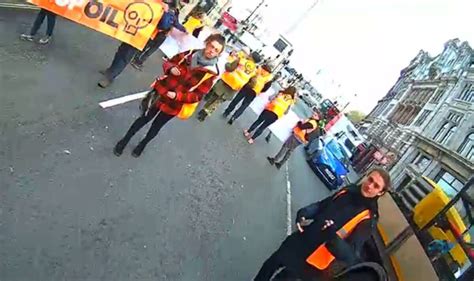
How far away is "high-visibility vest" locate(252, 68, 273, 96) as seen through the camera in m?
16.1

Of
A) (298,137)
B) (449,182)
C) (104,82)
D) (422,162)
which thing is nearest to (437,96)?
(422,162)

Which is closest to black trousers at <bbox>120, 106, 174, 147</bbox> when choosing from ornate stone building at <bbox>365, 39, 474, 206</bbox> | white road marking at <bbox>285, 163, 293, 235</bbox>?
white road marking at <bbox>285, 163, 293, 235</bbox>

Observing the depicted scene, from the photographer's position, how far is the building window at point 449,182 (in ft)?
133

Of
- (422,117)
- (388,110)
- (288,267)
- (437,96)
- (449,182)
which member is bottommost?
(288,267)

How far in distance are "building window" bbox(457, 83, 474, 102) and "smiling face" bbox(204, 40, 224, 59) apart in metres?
46.9

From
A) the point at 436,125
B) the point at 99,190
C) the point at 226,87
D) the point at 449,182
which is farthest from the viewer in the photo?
the point at 436,125

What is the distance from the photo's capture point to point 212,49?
7.72 meters

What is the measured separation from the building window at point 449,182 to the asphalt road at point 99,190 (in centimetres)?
3137

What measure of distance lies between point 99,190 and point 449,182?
132ft

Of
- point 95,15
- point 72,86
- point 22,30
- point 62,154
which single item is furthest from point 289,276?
point 22,30

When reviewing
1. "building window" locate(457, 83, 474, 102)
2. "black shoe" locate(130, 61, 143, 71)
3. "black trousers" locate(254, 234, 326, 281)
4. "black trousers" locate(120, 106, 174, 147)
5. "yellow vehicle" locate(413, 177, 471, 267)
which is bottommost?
"black shoe" locate(130, 61, 143, 71)

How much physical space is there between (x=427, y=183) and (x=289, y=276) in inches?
386

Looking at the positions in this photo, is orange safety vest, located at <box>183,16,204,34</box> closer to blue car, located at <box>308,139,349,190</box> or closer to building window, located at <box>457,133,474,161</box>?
blue car, located at <box>308,139,349,190</box>

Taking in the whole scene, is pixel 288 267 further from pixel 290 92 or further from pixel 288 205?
pixel 290 92
